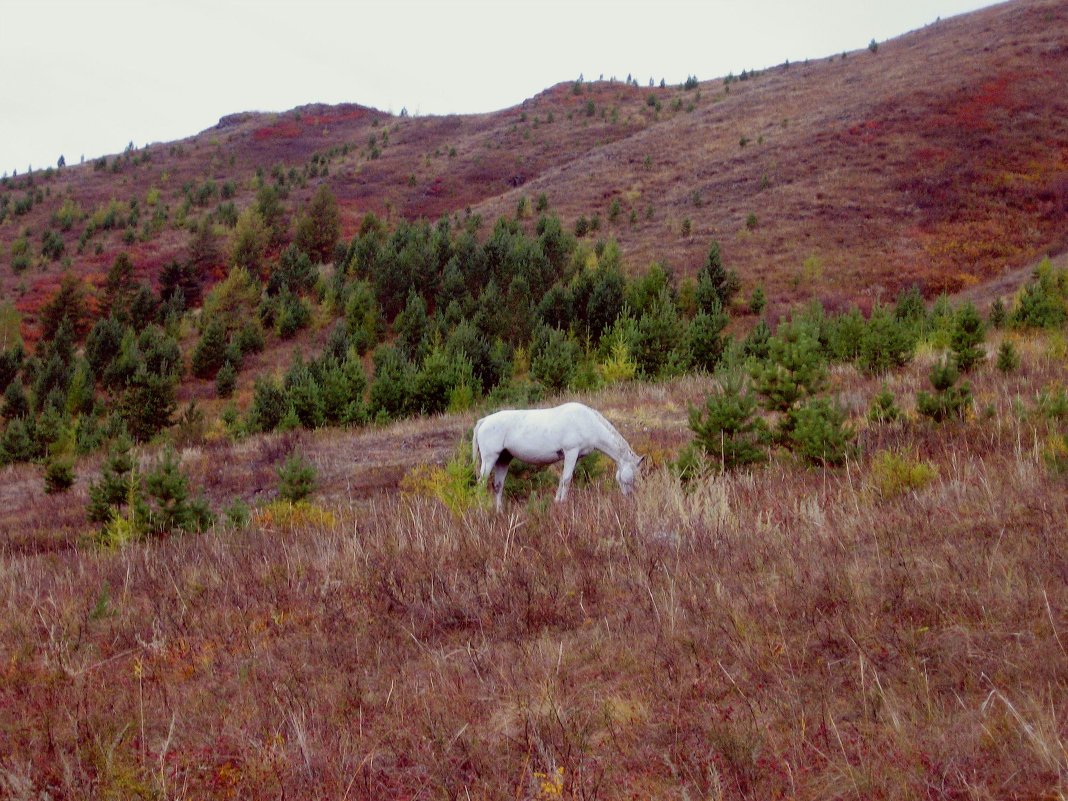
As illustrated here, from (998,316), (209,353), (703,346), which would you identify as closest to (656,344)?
(703,346)

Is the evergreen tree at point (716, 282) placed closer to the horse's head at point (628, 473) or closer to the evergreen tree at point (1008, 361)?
the evergreen tree at point (1008, 361)

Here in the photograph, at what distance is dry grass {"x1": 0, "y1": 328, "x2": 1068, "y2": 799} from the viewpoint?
2.58m

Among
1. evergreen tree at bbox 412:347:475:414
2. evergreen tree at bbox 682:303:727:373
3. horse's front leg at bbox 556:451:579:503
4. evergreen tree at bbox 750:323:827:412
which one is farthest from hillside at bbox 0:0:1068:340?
horse's front leg at bbox 556:451:579:503

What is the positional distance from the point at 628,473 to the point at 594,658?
16.7ft

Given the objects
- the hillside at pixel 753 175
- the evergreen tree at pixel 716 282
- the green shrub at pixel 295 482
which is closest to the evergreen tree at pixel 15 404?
the hillside at pixel 753 175

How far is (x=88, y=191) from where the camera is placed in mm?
65500

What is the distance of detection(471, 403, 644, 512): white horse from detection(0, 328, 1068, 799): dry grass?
9.08 feet

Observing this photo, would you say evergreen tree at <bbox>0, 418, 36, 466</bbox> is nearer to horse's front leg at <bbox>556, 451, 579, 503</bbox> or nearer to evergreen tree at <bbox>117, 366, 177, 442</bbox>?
evergreen tree at <bbox>117, 366, 177, 442</bbox>

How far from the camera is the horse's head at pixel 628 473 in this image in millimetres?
8291

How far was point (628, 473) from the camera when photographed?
333 inches

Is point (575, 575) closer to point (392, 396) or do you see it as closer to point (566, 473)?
point (566, 473)

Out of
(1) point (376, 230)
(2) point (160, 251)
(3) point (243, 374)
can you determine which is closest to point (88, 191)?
(2) point (160, 251)

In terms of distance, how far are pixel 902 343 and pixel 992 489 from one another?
36.8 ft

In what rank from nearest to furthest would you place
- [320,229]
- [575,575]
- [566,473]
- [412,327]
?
[575,575] → [566,473] → [412,327] → [320,229]
